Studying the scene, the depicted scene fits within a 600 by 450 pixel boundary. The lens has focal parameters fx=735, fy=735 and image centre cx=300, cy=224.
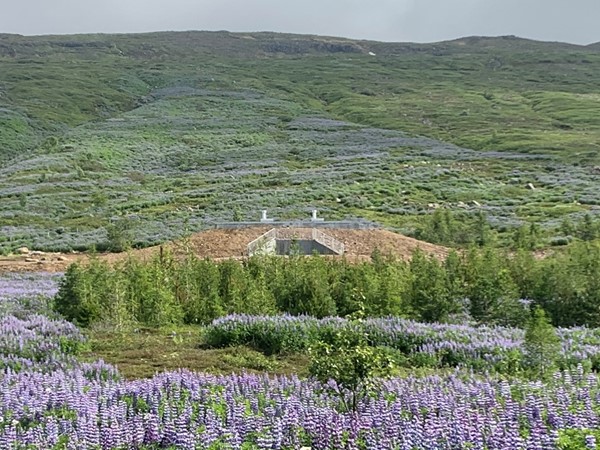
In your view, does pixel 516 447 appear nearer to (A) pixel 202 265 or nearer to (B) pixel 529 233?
(A) pixel 202 265

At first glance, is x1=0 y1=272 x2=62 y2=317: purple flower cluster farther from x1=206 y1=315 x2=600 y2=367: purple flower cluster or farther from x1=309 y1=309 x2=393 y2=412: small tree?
x1=309 y1=309 x2=393 y2=412: small tree

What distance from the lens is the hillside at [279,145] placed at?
147 ft

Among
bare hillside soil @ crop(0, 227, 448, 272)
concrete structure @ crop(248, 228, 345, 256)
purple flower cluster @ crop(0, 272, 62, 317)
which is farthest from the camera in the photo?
bare hillside soil @ crop(0, 227, 448, 272)

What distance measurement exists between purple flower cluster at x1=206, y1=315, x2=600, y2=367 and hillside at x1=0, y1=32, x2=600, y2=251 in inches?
827

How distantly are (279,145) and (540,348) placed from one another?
63872mm

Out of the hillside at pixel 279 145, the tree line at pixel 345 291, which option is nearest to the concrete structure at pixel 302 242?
the hillside at pixel 279 145

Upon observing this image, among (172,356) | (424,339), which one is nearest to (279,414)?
(172,356)

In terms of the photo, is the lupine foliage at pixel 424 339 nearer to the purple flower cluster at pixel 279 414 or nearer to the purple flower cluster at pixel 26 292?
the purple flower cluster at pixel 279 414

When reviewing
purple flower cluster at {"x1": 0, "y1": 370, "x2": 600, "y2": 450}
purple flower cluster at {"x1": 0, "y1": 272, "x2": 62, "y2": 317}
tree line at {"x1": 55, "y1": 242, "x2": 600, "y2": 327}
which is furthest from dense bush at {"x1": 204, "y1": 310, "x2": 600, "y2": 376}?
purple flower cluster at {"x1": 0, "y1": 272, "x2": 62, "y2": 317}

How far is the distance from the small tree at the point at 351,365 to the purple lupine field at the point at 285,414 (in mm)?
156

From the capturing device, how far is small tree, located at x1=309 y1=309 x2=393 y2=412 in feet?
25.0

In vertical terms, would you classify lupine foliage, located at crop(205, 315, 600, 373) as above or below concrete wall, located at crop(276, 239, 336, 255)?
above

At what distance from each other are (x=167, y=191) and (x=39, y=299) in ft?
118

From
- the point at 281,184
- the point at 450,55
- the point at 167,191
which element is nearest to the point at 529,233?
the point at 281,184
